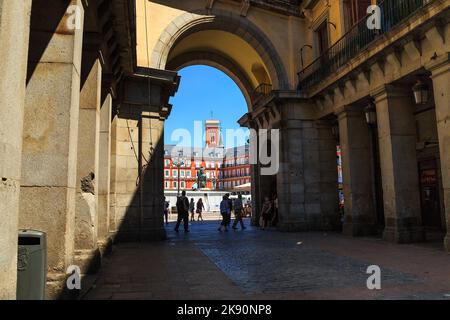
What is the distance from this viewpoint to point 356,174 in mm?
13625

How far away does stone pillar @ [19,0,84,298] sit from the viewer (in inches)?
187

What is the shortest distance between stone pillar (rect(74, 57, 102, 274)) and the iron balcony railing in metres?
7.69

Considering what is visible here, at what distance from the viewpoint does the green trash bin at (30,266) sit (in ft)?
12.2

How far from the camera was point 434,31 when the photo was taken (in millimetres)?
9523

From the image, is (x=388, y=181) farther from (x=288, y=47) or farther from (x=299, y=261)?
(x=288, y=47)

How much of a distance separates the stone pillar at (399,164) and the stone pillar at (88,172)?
8193 millimetres

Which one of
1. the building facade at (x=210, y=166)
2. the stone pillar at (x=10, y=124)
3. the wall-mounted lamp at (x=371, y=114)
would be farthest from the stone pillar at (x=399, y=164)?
the building facade at (x=210, y=166)

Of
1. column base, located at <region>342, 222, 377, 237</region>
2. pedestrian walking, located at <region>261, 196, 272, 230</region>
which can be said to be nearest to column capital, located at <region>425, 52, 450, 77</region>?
column base, located at <region>342, 222, 377, 237</region>

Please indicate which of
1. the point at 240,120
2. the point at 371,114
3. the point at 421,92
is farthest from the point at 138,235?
the point at 240,120

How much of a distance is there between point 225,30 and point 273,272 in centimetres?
1209

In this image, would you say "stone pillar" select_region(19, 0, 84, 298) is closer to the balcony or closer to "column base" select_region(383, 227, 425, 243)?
"column base" select_region(383, 227, 425, 243)

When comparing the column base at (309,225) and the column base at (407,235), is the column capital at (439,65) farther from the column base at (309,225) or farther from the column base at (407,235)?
the column base at (309,225)

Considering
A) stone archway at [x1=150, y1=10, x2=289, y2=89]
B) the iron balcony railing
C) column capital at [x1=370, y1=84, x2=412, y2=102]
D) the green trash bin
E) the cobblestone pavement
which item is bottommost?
the cobblestone pavement
